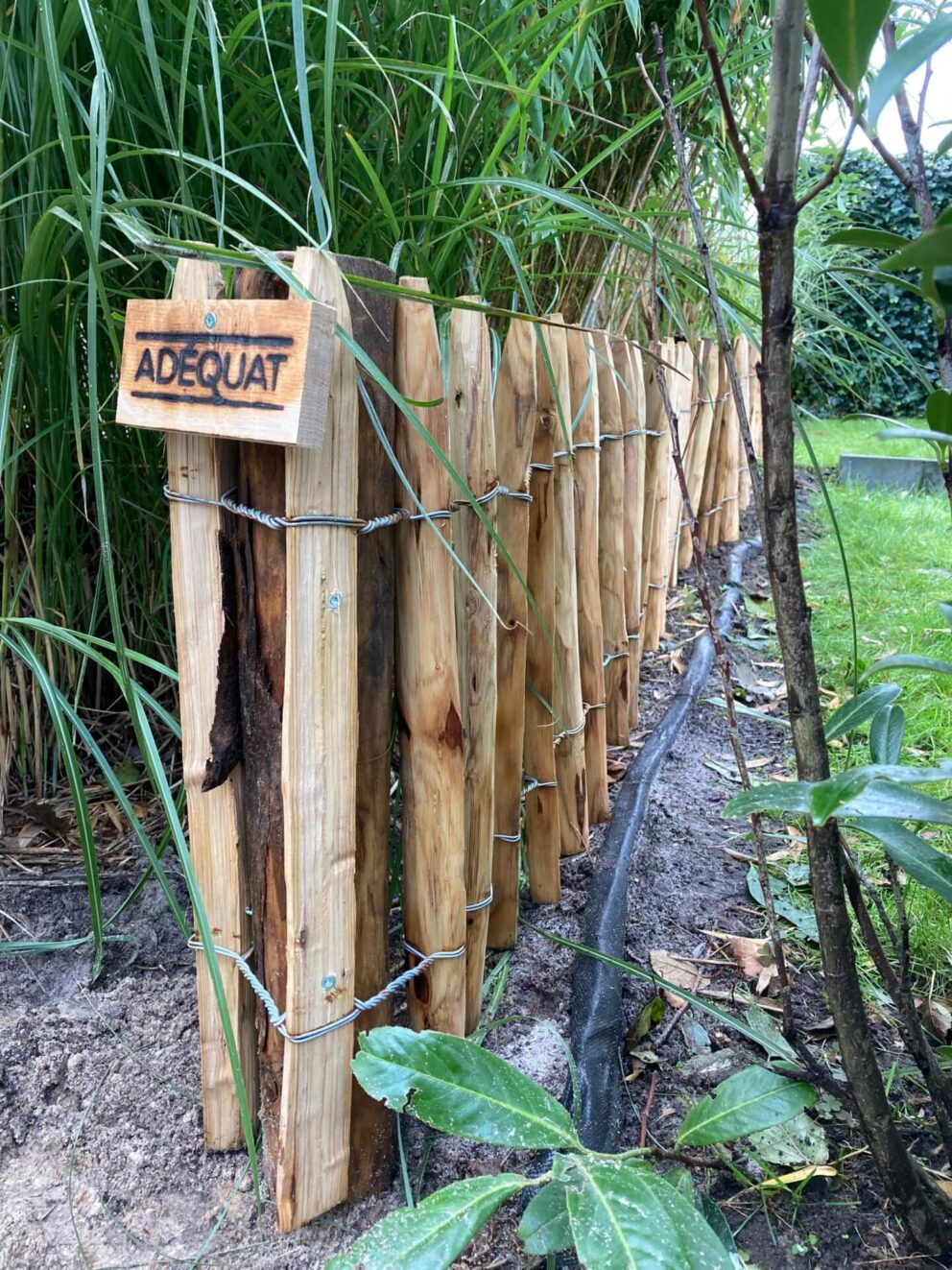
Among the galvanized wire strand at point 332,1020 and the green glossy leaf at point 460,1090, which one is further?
the galvanized wire strand at point 332,1020

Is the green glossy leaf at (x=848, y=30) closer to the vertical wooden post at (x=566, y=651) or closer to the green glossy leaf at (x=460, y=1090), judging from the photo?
the green glossy leaf at (x=460, y=1090)

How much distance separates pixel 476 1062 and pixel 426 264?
3.60ft

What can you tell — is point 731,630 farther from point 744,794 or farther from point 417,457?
point 744,794

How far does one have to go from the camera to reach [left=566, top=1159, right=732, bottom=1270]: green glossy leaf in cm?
79

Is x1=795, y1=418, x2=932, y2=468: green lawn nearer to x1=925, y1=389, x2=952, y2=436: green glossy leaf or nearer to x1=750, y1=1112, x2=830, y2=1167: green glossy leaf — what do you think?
x1=750, y1=1112, x2=830, y2=1167: green glossy leaf

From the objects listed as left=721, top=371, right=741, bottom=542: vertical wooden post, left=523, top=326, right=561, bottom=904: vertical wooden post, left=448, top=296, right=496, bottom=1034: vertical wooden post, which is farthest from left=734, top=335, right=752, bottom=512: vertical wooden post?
left=448, top=296, right=496, bottom=1034: vertical wooden post

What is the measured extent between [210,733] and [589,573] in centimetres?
110

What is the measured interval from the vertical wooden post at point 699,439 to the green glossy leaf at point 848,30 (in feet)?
10.3

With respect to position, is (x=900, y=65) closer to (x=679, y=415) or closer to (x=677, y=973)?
(x=677, y=973)

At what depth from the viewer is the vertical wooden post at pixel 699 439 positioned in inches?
153

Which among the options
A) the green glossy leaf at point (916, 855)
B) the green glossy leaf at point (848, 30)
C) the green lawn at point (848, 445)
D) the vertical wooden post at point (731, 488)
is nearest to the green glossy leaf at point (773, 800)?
the green glossy leaf at point (916, 855)

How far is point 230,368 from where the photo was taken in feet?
3.30

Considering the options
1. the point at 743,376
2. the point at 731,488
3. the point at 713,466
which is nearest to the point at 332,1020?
A: the point at 713,466

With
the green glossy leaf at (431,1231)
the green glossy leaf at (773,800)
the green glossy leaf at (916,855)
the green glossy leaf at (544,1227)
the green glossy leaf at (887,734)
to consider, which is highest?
the green glossy leaf at (773,800)
